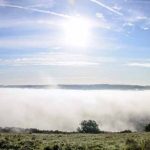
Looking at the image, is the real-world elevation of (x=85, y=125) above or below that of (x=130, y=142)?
above

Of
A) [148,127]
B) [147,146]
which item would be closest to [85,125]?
[148,127]

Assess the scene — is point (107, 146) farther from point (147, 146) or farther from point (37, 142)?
point (37, 142)

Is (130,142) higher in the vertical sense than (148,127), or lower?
lower

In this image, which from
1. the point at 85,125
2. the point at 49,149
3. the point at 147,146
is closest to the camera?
the point at 147,146

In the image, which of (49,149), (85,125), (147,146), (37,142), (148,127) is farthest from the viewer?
(85,125)

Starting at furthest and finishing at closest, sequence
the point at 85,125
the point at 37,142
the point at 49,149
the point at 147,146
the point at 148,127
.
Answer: the point at 85,125 < the point at 148,127 < the point at 37,142 < the point at 49,149 < the point at 147,146

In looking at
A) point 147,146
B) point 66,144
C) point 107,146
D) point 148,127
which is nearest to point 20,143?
point 66,144

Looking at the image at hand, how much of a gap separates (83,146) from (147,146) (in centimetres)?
568

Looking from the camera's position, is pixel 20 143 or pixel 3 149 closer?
pixel 3 149

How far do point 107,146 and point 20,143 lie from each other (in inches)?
312

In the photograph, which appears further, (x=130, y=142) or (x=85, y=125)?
(x=85, y=125)

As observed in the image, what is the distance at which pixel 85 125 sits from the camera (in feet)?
244

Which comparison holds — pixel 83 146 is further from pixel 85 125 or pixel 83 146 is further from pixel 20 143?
pixel 85 125

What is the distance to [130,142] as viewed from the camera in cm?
3391
